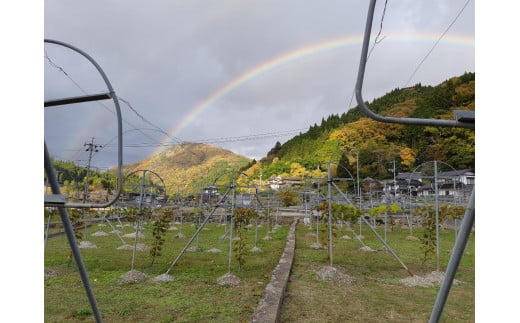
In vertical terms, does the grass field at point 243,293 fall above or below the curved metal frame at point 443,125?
below

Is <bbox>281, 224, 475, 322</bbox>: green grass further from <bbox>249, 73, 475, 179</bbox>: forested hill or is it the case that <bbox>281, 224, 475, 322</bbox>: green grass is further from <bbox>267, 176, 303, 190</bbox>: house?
<bbox>267, 176, 303, 190</bbox>: house

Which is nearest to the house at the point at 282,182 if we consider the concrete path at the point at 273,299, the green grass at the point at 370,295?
the green grass at the point at 370,295

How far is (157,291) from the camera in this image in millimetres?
5789

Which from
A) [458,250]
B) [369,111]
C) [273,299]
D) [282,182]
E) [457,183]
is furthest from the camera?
[282,182]

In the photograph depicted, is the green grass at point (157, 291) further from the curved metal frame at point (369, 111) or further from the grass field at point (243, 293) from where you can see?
the curved metal frame at point (369, 111)

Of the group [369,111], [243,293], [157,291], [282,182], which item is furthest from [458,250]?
[282,182]

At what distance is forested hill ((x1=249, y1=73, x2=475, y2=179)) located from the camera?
28531mm

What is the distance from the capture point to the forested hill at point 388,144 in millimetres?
28531

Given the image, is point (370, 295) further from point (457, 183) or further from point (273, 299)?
point (457, 183)

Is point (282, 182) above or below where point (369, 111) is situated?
below

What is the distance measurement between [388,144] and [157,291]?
1518 inches

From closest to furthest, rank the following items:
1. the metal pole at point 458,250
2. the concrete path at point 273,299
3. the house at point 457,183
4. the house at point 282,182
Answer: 1. the metal pole at point 458,250
2. the concrete path at point 273,299
3. the house at point 457,183
4. the house at point 282,182

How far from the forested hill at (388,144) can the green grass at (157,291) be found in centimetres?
2105

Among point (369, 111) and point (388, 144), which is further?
point (388, 144)
